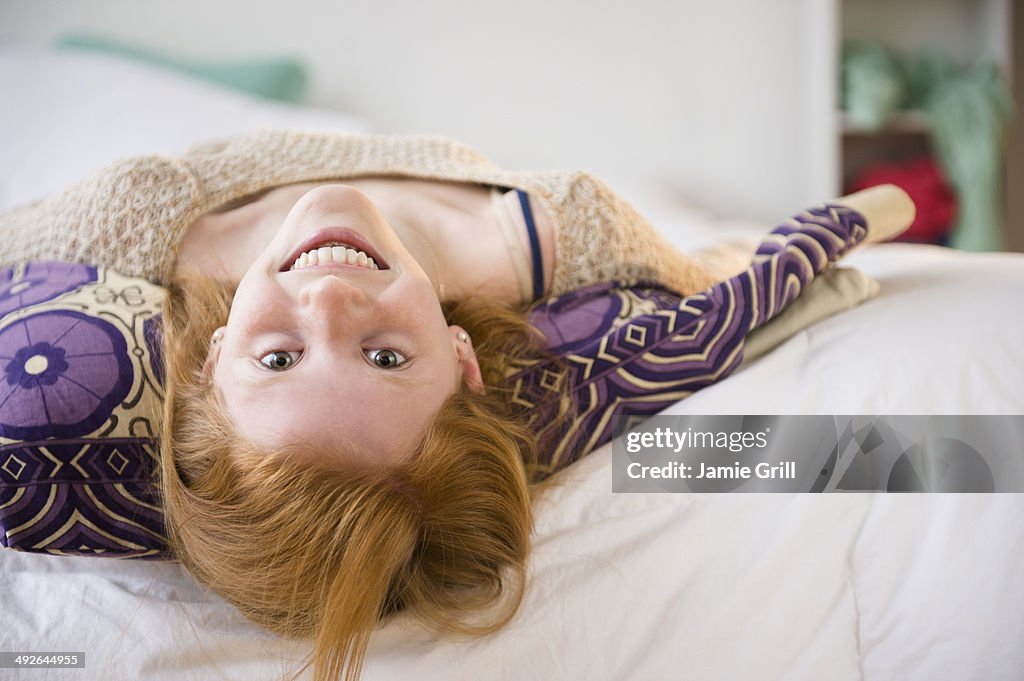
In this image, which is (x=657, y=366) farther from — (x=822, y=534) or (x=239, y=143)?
(x=239, y=143)

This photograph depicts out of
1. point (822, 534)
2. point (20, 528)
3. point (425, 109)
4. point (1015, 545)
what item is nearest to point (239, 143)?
point (20, 528)

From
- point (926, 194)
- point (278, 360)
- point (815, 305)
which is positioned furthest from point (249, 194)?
point (926, 194)

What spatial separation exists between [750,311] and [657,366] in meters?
0.13

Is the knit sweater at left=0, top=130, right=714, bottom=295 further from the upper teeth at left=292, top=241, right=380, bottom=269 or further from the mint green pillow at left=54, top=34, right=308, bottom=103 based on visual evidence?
the mint green pillow at left=54, top=34, right=308, bottom=103

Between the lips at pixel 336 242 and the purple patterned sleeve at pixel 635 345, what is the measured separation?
0.65 feet

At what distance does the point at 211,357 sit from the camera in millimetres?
879

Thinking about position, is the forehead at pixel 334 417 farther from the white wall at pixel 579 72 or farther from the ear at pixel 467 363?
the white wall at pixel 579 72

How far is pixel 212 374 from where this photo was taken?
0.87 meters

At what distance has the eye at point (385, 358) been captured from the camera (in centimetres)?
81

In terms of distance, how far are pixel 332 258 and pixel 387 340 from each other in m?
0.11

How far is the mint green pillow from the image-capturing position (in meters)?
2.17

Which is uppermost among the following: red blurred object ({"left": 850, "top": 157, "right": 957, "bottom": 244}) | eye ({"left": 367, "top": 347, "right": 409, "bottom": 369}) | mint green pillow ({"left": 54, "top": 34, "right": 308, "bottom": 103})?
mint green pillow ({"left": 54, "top": 34, "right": 308, "bottom": 103})

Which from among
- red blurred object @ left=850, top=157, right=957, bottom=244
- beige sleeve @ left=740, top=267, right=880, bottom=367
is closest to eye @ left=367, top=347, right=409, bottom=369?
beige sleeve @ left=740, top=267, right=880, bottom=367

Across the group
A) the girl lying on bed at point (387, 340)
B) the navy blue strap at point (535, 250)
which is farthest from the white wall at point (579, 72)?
the navy blue strap at point (535, 250)
